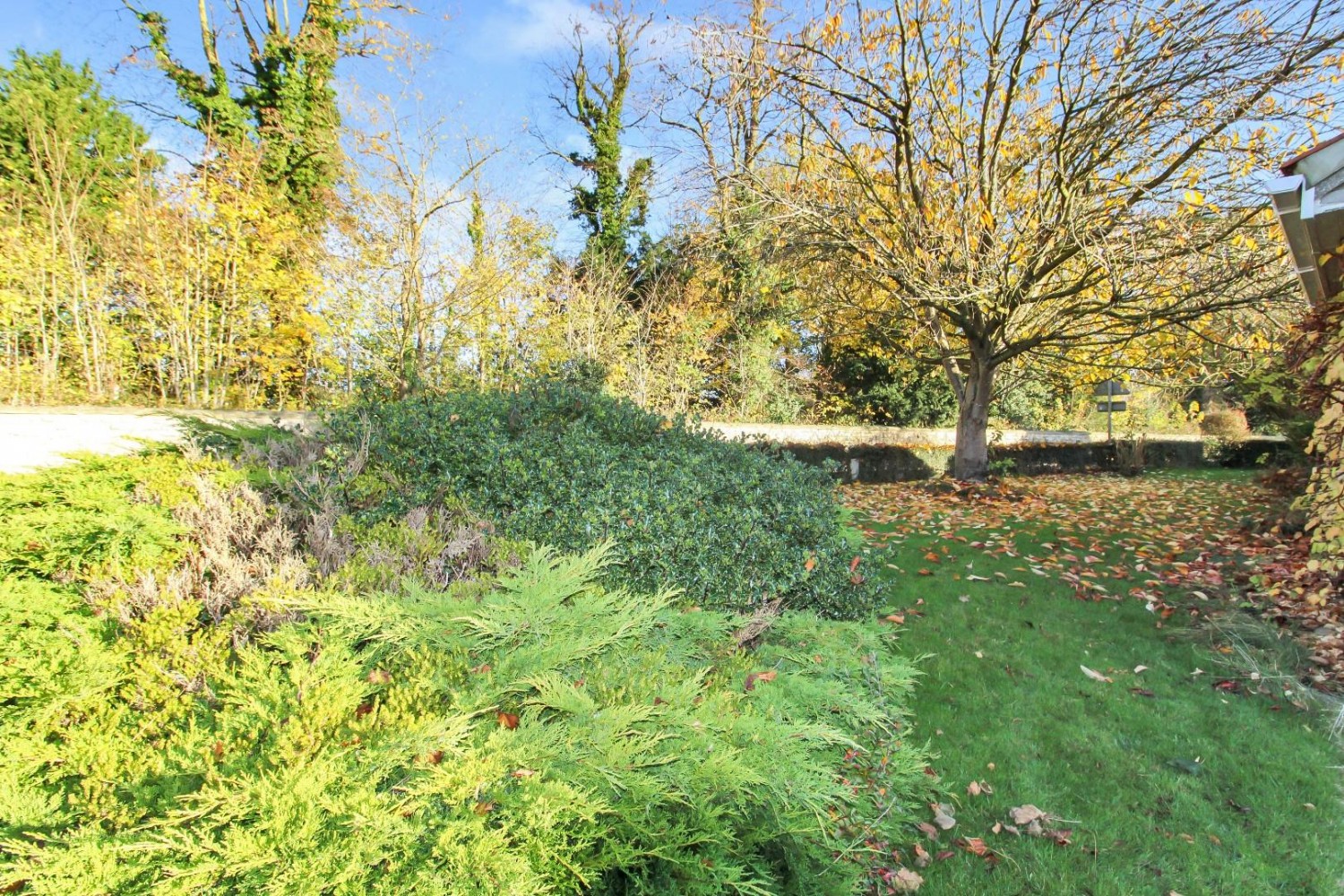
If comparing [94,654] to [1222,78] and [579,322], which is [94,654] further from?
[579,322]

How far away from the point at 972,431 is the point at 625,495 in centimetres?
819

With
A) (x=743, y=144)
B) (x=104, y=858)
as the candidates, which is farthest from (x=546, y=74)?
(x=104, y=858)

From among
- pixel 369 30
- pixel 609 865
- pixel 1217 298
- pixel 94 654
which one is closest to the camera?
pixel 609 865

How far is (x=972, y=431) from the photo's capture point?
975 centimetres

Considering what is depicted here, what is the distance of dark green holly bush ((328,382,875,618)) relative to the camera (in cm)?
331

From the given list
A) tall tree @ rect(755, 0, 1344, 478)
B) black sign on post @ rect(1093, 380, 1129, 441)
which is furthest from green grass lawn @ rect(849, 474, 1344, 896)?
black sign on post @ rect(1093, 380, 1129, 441)

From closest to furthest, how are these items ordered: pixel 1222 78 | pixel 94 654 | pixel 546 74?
pixel 94 654, pixel 1222 78, pixel 546 74

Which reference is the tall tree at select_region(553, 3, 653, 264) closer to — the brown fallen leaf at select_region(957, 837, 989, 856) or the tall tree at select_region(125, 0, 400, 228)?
the tall tree at select_region(125, 0, 400, 228)

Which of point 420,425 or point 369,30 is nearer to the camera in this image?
point 420,425

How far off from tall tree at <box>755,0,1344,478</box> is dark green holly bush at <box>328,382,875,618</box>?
4877 mm

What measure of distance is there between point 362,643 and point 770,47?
7.97 meters

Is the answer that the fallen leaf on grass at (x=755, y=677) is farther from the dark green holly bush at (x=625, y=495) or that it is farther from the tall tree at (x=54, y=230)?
the tall tree at (x=54, y=230)

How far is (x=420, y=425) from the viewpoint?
391 centimetres

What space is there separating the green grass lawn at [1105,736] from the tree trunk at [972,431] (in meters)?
3.59
